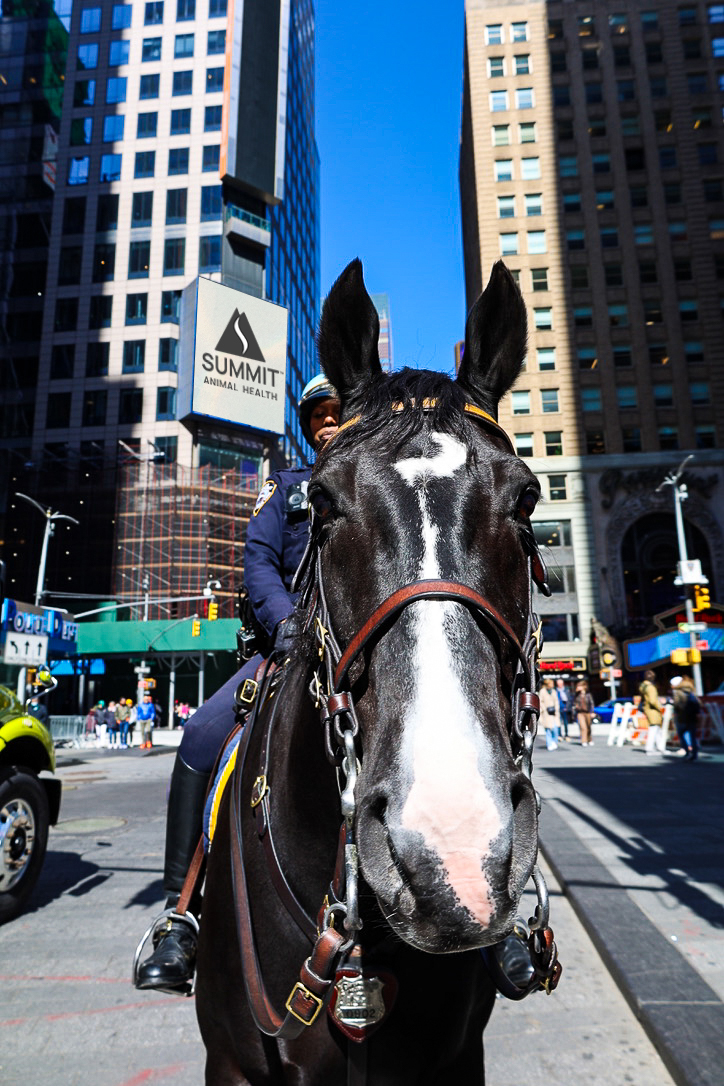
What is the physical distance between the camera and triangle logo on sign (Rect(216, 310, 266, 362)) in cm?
5444

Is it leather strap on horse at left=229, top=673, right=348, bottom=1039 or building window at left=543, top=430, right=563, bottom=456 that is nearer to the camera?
leather strap on horse at left=229, top=673, right=348, bottom=1039

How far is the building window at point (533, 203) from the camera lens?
191 ft

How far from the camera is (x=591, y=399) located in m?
54.8

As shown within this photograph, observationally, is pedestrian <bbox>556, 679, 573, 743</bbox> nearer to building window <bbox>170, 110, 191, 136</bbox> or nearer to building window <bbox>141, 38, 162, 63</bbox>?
building window <bbox>170, 110, 191, 136</bbox>

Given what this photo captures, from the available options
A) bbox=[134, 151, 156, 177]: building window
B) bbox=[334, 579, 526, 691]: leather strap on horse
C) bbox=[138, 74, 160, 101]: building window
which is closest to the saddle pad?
bbox=[334, 579, 526, 691]: leather strap on horse

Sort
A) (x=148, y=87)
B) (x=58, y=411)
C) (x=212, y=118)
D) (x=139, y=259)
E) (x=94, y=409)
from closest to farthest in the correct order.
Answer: (x=94, y=409) < (x=58, y=411) < (x=139, y=259) < (x=212, y=118) < (x=148, y=87)

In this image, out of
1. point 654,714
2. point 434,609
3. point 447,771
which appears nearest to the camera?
point 447,771

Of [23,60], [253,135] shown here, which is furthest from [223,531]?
[23,60]

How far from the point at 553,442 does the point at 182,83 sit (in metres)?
47.0

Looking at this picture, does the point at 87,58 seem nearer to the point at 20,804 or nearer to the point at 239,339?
the point at 239,339

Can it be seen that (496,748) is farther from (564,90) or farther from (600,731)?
(564,90)

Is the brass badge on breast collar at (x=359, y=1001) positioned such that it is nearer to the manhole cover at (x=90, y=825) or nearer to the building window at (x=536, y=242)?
the manhole cover at (x=90, y=825)

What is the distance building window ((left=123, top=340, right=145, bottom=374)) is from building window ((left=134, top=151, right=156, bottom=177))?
16.2m

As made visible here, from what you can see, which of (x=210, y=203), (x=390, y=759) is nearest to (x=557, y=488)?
(x=210, y=203)
